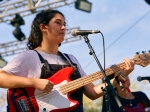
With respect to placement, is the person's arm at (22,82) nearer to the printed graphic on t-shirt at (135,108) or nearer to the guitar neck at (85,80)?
the guitar neck at (85,80)

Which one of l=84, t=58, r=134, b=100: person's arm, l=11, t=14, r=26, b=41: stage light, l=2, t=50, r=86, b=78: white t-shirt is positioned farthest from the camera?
l=11, t=14, r=26, b=41: stage light

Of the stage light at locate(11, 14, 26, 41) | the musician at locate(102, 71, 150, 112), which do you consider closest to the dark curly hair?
the musician at locate(102, 71, 150, 112)

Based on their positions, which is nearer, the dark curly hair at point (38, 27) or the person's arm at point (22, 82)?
the person's arm at point (22, 82)

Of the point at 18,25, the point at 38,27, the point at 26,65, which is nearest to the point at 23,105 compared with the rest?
the point at 26,65

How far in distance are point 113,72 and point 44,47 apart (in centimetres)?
72

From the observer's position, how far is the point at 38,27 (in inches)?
131

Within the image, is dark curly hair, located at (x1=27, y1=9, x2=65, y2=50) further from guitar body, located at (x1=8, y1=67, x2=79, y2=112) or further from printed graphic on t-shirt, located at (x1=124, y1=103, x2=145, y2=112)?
printed graphic on t-shirt, located at (x1=124, y1=103, x2=145, y2=112)

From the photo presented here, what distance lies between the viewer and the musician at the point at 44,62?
294cm

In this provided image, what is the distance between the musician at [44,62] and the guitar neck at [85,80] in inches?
2.6

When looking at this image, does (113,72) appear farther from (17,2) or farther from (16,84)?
(17,2)

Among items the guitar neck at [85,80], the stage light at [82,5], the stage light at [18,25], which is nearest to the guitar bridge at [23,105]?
the guitar neck at [85,80]

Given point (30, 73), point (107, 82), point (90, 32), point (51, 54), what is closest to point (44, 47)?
point (51, 54)

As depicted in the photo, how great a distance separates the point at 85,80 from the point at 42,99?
0.45 meters

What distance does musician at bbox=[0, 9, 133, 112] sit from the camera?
116 inches
